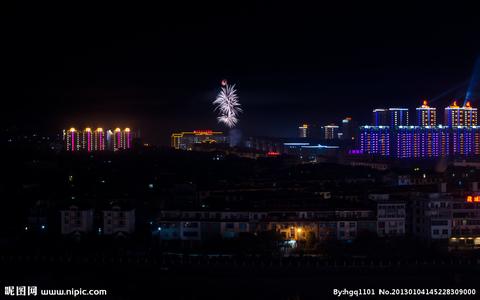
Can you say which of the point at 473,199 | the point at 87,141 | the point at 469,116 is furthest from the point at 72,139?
the point at 473,199

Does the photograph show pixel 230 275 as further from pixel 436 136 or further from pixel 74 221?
pixel 436 136

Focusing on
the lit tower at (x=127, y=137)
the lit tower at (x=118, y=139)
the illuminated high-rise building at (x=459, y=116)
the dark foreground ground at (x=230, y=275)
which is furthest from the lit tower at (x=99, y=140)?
the dark foreground ground at (x=230, y=275)

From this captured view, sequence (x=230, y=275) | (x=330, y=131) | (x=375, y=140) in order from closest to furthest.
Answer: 1. (x=230, y=275)
2. (x=375, y=140)
3. (x=330, y=131)

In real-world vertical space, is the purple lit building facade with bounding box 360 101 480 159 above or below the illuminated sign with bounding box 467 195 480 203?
above

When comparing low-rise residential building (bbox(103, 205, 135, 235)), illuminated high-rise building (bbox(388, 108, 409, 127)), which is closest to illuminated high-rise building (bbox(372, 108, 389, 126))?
illuminated high-rise building (bbox(388, 108, 409, 127))

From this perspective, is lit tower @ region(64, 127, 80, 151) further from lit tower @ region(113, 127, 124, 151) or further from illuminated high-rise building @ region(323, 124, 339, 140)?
illuminated high-rise building @ region(323, 124, 339, 140)

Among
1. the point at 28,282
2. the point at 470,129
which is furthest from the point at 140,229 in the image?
the point at 470,129

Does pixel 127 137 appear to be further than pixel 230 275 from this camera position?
Yes
